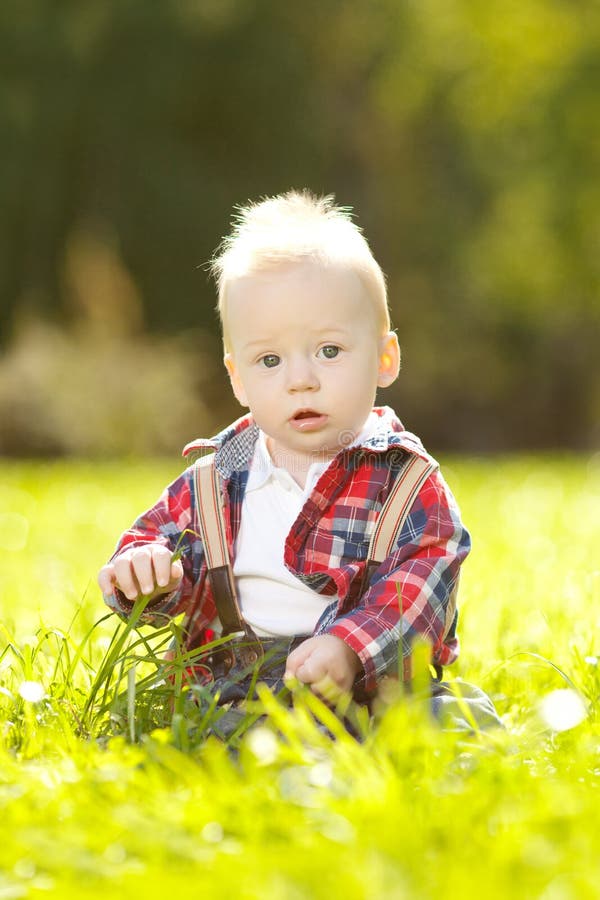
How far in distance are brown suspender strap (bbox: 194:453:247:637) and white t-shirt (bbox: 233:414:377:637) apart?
1.3 inches

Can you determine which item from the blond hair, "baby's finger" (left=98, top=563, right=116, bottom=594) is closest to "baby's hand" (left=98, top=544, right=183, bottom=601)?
"baby's finger" (left=98, top=563, right=116, bottom=594)

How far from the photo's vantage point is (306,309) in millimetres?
2246

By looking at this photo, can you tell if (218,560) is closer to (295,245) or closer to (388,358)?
(388,358)

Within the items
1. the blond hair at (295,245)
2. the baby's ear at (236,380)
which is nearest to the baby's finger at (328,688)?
the baby's ear at (236,380)

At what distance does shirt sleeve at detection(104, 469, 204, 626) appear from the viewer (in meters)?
A: 2.34

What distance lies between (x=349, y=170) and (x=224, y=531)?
18546mm

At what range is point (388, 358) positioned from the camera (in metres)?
2.40

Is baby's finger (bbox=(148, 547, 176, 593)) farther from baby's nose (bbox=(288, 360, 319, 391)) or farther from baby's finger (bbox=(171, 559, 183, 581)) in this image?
baby's nose (bbox=(288, 360, 319, 391))

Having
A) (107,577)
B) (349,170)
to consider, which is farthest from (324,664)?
(349,170)

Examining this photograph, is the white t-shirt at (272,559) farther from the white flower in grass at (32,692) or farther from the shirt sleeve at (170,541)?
the white flower in grass at (32,692)

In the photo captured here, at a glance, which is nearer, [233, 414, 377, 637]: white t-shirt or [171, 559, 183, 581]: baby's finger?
[171, 559, 183, 581]: baby's finger

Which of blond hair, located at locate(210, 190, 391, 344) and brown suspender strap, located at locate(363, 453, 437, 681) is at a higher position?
blond hair, located at locate(210, 190, 391, 344)

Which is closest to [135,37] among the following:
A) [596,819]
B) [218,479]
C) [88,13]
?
[88,13]

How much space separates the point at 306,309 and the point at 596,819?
1167mm
